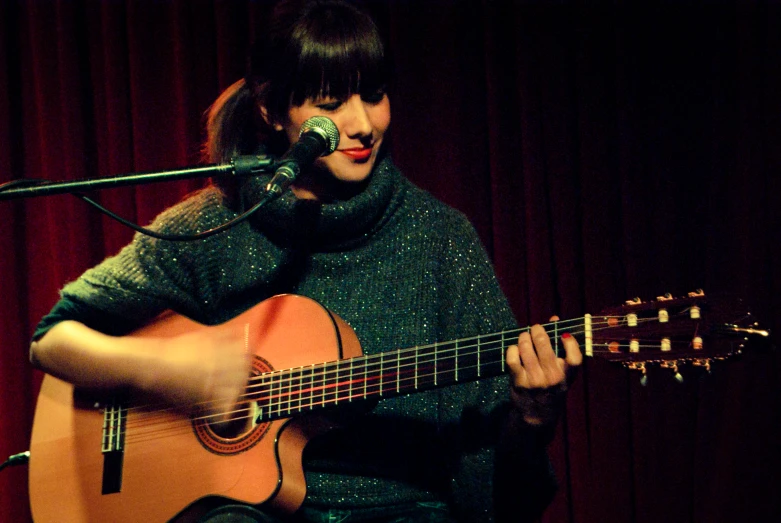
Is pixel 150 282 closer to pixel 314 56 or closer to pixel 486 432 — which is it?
pixel 314 56

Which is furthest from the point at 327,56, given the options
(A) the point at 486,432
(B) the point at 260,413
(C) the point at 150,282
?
(A) the point at 486,432

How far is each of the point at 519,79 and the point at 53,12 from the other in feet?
5.98

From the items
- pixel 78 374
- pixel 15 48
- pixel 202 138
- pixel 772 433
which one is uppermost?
pixel 15 48

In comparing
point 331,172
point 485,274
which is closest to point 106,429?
point 331,172

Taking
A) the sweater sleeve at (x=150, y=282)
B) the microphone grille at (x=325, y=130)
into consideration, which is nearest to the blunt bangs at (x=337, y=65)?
the microphone grille at (x=325, y=130)

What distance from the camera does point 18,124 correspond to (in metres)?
2.71

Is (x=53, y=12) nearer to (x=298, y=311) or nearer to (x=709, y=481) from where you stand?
(x=298, y=311)

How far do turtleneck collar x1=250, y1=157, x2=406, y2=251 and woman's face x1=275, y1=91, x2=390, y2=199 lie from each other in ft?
0.17

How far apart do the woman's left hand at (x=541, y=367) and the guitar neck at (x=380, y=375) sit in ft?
0.13

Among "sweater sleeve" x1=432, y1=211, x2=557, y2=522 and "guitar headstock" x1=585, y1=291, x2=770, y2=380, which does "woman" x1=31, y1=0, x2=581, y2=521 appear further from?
"guitar headstock" x1=585, y1=291, x2=770, y2=380

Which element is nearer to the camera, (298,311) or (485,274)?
(298,311)

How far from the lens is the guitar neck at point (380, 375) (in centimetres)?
131

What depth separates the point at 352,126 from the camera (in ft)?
4.89

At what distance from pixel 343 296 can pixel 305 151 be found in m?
0.48
